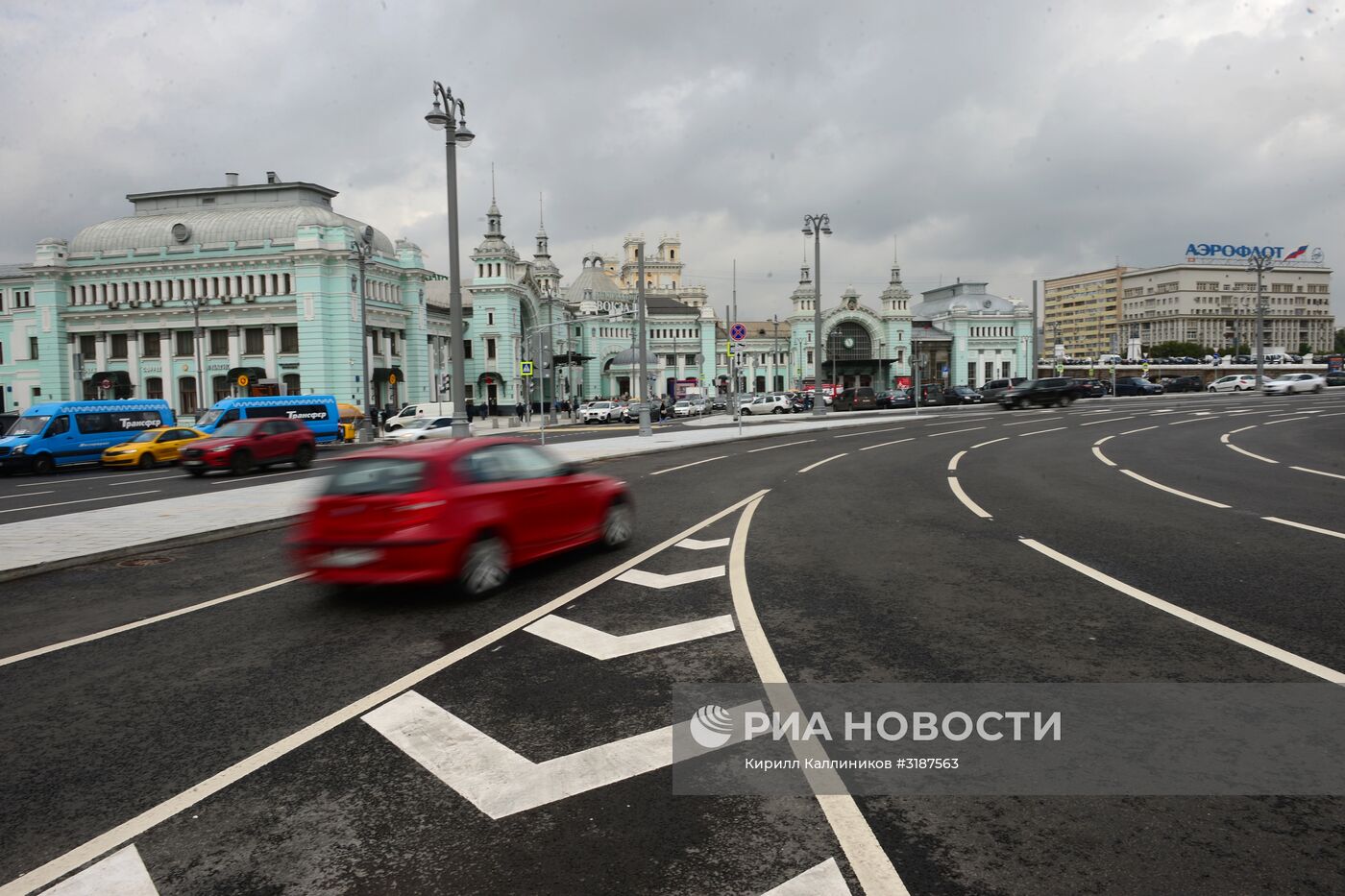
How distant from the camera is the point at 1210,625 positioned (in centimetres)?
572

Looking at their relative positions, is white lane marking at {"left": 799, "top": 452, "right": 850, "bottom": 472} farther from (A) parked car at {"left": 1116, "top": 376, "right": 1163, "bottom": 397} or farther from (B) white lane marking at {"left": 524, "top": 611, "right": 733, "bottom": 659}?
(A) parked car at {"left": 1116, "top": 376, "right": 1163, "bottom": 397}

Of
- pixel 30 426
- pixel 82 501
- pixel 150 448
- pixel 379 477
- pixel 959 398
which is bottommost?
pixel 82 501

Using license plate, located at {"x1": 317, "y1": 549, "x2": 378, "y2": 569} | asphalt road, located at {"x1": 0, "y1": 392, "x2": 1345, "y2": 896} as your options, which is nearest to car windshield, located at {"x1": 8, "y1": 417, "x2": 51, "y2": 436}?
asphalt road, located at {"x1": 0, "y1": 392, "x2": 1345, "y2": 896}

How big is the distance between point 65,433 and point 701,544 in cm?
2660

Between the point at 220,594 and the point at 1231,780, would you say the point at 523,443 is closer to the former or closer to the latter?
the point at 220,594

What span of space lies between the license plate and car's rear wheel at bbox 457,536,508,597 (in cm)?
76

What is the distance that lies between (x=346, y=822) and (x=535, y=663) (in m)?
2.00

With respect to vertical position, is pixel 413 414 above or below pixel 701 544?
above

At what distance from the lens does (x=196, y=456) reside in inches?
858

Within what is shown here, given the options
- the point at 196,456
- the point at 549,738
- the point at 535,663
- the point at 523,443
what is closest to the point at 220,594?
the point at 523,443

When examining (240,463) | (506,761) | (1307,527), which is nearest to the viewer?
(506,761)

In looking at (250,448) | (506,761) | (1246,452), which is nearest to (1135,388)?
(1246,452)

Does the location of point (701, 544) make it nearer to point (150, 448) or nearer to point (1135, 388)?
point (150, 448)

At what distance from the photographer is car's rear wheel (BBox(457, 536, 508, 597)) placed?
7.08 metres
